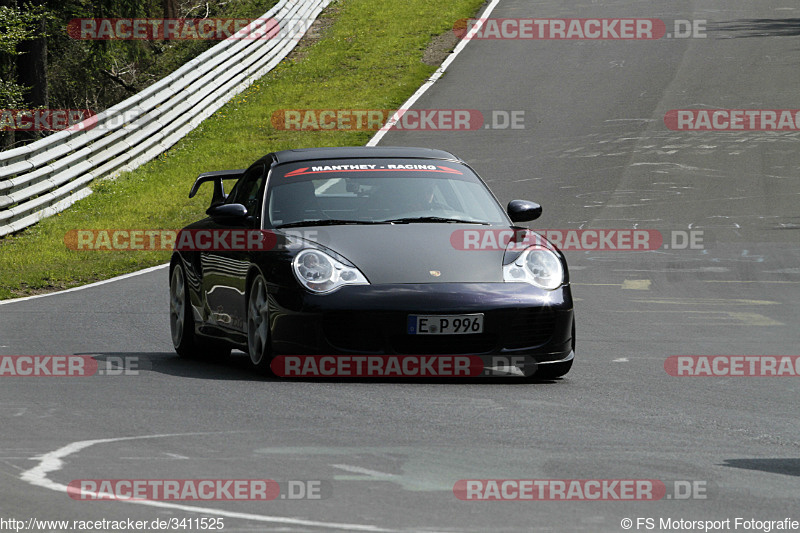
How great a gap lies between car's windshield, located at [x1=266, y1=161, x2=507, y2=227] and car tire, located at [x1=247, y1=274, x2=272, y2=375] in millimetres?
516

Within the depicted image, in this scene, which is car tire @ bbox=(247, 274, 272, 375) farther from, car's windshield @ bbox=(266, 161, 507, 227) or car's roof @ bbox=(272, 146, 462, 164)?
car's roof @ bbox=(272, 146, 462, 164)

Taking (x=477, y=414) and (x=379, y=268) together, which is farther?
(x=379, y=268)

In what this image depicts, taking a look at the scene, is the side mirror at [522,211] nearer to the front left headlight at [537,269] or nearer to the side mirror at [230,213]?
the front left headlight at [537,269]

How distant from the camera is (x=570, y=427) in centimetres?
671

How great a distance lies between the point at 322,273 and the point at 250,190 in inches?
73.0

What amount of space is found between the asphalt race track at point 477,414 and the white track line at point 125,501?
2 cm

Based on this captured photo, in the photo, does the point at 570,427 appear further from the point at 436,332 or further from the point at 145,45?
the point at 145,45

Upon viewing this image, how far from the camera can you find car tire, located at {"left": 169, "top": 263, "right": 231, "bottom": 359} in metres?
9.87

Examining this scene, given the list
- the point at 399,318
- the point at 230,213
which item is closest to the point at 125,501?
the point at 399,318

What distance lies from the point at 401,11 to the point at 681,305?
25902 millimetres

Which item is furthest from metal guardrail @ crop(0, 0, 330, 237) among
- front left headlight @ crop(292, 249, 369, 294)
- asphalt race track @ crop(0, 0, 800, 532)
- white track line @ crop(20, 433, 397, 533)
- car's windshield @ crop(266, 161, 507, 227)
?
white track line @ crop(20, 433, 397, 533)

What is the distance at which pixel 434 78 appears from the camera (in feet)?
97.2

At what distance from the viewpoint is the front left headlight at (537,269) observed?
8.38 meters

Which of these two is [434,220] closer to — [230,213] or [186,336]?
[230,213]
